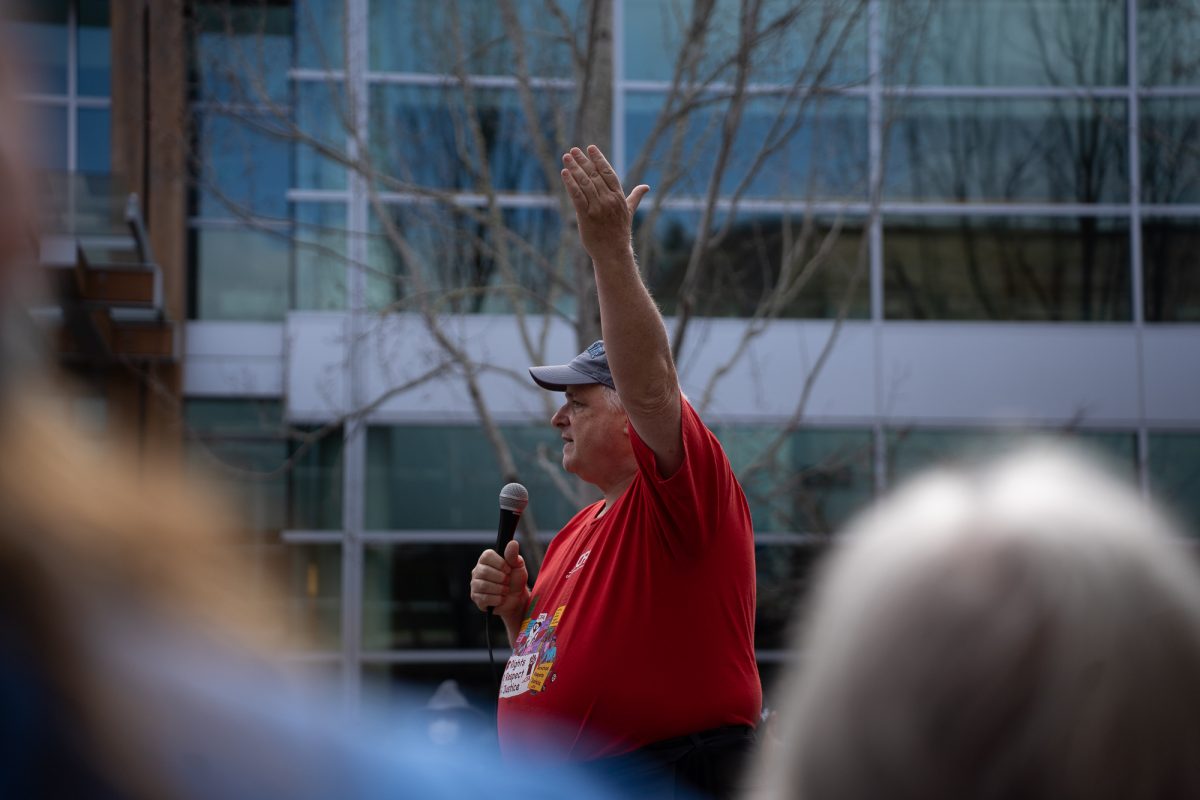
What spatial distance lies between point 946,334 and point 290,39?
678cm

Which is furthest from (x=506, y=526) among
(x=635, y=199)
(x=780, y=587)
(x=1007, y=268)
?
(x=1007, y=268)

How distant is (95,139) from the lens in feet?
38.0

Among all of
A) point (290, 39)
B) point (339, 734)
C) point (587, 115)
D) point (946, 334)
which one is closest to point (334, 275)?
point (290, 39)

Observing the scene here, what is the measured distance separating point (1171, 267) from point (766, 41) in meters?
6.31

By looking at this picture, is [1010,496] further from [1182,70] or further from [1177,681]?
[1182,70]

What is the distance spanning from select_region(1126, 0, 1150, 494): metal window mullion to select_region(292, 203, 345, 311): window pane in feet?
24.8

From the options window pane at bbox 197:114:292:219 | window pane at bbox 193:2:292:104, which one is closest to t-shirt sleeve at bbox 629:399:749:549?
window pane at bbox 193:2:292:104

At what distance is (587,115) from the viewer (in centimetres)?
727

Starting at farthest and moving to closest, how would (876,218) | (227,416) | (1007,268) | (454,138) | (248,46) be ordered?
(1007,268), (227,416), (248,46), (454,138), (876,218)

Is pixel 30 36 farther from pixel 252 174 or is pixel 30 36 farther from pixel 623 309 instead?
pixel 252 174

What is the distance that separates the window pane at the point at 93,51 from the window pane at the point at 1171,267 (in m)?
9.98

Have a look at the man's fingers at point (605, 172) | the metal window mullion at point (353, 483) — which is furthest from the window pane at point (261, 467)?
the man's fingers at point (605, 172)

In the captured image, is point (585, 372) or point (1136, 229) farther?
point (1136, 229)

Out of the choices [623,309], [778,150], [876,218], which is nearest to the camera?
[623,309]
